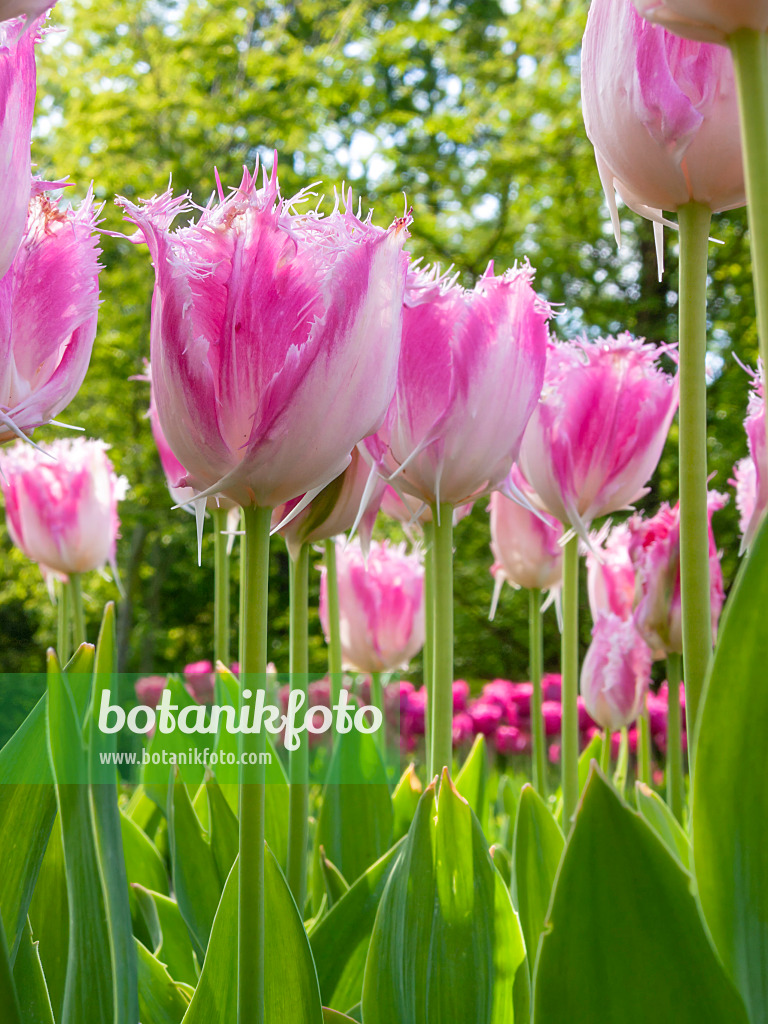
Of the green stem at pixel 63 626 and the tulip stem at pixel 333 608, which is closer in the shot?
the tulip stem at pixel 333 608

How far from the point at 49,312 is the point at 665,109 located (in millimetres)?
319

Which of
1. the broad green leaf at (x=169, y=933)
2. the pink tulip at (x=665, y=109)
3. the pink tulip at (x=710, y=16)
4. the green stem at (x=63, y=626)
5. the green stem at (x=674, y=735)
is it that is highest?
the pink tulip at (x=665, y=109)

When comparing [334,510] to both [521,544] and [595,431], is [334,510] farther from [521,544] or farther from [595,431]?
[521,544]

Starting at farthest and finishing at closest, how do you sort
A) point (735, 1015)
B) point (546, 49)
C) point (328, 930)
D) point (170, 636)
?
1. point (170, 636)
2. point (546, 49)
3. point (328, 930)
4. point (735, 1015)

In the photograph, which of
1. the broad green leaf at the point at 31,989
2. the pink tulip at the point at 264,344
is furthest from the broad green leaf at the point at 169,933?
the pink tulip at the point at 264,344

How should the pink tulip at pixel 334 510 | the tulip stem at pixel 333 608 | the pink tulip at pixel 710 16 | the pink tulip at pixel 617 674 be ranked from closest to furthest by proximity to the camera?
the pink tulip at pixel 710 16 → the pink tulip at pixel 334 510 → the tulip stem at pixel 333 608 → the pink tulip at pixel 617 674

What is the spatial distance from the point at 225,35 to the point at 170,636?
13.6 feet

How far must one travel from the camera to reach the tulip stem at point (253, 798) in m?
0.40

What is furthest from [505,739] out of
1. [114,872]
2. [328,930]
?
[114,872]

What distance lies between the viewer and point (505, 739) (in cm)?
254

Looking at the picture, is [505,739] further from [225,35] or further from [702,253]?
[225,35]

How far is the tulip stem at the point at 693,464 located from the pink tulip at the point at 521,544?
0.69 metres

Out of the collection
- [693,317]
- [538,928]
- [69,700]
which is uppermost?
[693,317]

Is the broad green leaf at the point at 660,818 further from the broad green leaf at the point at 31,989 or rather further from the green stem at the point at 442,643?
the broad green leaf at the point at 31,989
